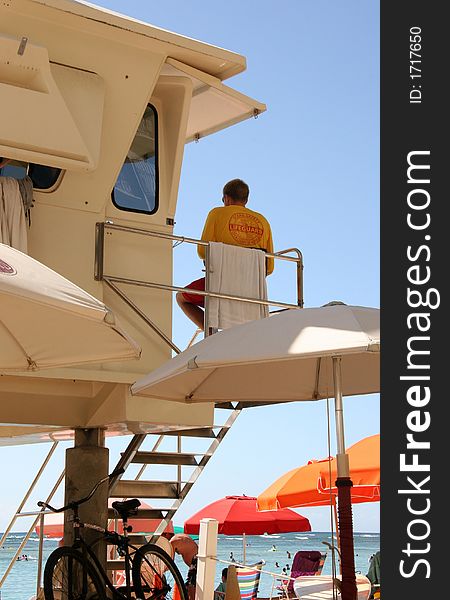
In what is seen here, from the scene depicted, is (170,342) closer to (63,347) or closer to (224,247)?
(224,247)

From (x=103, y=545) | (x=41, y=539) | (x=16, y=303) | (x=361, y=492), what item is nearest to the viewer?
(x=16, y=303)

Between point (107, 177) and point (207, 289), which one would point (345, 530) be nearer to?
point (207, 289)

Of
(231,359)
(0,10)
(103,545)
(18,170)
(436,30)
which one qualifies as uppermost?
(0,10)

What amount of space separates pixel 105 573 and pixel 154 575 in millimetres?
487

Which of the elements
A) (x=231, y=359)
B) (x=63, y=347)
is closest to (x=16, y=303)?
(x=63, y=347)

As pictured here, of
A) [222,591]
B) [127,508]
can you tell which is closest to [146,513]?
[127,508]

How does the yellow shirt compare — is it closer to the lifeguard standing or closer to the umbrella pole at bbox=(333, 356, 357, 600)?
the lifeguard standing

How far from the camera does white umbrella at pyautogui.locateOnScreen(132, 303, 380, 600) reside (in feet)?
23.2

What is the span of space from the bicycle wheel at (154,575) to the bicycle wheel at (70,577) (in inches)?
16.6

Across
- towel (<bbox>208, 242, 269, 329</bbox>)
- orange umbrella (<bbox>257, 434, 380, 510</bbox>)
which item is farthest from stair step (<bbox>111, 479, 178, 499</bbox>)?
orange umbrella (<bbox>257, 434, 380, 510</bbox>)

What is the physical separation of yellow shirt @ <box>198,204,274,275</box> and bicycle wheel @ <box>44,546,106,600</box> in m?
3.37

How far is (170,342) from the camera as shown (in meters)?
11.6

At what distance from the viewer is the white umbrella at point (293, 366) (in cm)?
708

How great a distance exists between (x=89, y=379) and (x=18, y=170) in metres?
2.23
